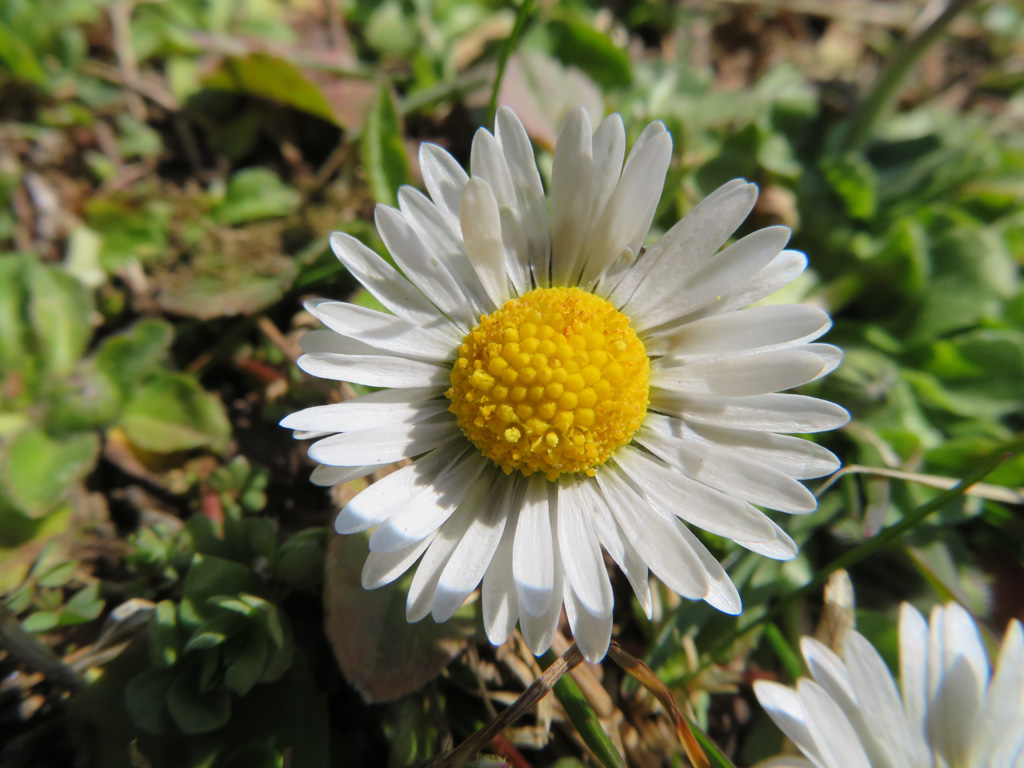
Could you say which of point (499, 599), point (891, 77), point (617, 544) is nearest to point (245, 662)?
point (499, 599)

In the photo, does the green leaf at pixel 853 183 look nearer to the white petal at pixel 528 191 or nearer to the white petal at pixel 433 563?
the white petal at pixel 528 191

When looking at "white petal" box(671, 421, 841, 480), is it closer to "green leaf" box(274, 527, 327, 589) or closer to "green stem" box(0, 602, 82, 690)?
"green leaf" box(274, 527, 327, 589)

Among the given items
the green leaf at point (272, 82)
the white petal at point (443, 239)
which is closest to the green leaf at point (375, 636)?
the white petal at point (443, 239)

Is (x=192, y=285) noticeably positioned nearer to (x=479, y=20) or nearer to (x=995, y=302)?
(x=479, y=20)

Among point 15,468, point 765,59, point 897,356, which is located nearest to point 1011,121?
point 765,59

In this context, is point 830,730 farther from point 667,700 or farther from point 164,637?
point 164,637

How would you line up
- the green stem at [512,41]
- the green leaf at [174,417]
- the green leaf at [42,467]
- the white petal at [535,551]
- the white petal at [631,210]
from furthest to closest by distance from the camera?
the green leaf at [174,417] < the green stem at [512,41] < the green leaf at [42,467] < the white petal at [631,210] < the white petal at [535,551]
